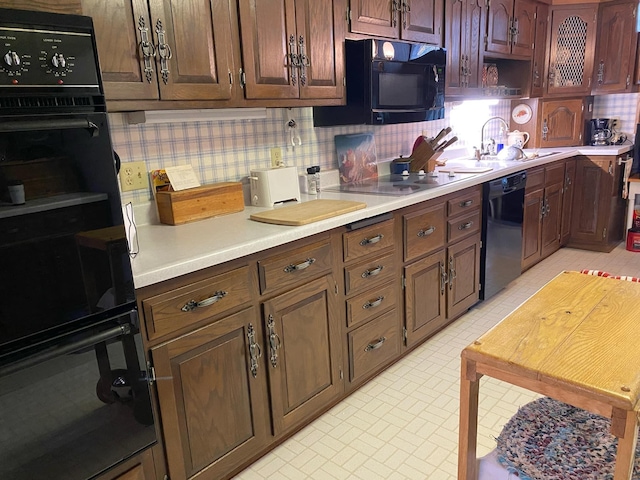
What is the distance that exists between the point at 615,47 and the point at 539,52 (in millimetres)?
701

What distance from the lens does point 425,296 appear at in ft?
8.84

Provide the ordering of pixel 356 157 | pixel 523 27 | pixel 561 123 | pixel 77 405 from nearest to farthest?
pixel 77 405 < pixel 356 157 < pixel 523 27 < pixel 561 123

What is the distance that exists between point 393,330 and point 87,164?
5.70ft

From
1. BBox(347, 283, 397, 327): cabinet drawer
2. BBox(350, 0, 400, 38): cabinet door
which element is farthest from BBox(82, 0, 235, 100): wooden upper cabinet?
BBox(347, 283, 397, 327): cabinet drawer

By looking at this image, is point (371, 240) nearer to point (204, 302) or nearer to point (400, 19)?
point (204, 302)

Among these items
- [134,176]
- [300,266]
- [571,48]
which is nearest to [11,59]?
[134,176]

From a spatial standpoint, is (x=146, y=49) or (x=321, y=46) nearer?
(x=146, y=49)

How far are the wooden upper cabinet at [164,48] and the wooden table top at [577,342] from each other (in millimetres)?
1337

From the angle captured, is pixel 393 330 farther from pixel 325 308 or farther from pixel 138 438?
pixel 138 438

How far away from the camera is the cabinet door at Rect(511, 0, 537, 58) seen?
3.79 meters

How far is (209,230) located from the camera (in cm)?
190

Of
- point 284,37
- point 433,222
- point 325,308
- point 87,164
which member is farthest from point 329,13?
point 87,164

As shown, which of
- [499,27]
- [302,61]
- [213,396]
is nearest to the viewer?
[213,396]

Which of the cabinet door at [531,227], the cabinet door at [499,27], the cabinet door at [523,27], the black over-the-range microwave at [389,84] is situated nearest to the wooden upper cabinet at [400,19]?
the black over-the-range microwave at [389,84]
